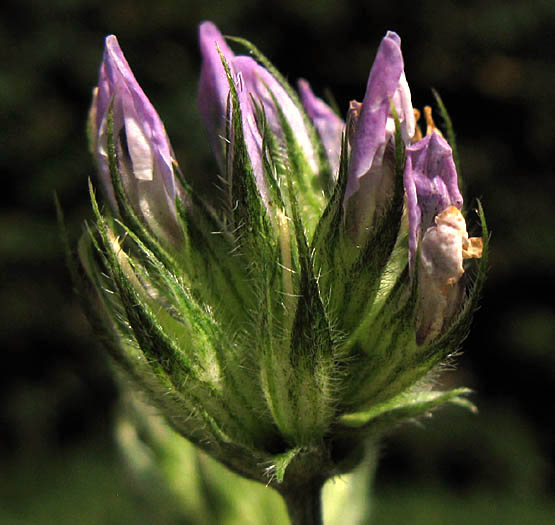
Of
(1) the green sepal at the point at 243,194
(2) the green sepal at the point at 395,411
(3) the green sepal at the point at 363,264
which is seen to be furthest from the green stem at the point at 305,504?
(1) the green sepal at the point at 243,194

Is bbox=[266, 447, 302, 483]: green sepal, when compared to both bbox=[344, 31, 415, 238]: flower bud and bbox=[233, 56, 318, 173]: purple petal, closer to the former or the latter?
bbox=[344, 31, 415, 238]: flower bud

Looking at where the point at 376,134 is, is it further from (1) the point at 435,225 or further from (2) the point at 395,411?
(2) the point at 395,411

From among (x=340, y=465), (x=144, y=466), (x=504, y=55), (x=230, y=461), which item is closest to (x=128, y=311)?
(x=230, y=461)

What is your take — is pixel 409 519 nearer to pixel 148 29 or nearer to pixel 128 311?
pixel 148 29

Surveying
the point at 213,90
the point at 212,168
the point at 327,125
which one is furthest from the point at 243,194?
the point at 212,168

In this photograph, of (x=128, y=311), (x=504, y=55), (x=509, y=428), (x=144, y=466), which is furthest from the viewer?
(x=504, y=55)
